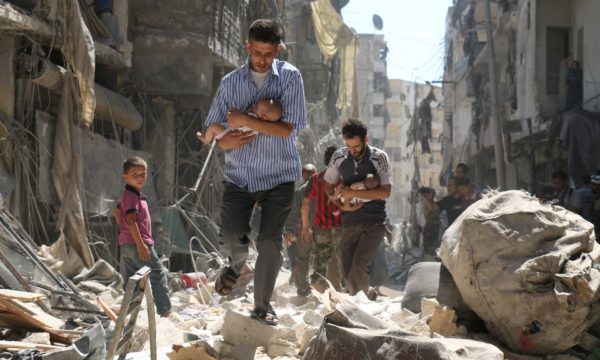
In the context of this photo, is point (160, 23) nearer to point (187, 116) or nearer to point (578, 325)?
point (187, 116)

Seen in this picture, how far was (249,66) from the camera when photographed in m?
4.98

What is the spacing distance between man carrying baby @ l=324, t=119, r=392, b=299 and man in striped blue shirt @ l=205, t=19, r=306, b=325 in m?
2.13

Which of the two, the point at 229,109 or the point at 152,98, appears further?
the point at 152,98

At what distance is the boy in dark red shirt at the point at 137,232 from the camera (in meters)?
6.64

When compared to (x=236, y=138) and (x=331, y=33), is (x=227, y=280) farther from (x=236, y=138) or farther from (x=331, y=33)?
(x=331, y=33)

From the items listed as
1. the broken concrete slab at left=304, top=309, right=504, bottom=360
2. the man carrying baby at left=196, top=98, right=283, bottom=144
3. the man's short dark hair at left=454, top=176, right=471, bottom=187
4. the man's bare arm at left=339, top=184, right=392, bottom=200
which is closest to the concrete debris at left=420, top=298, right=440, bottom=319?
the man's bare arm at left=339, top=184, right=392, bottom=200

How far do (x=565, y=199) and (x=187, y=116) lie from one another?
7303mm

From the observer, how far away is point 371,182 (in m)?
7.11

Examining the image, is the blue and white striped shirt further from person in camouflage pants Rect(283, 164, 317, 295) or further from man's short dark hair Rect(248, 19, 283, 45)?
person in camouflage pants Rect(283, 164, 317, 295)

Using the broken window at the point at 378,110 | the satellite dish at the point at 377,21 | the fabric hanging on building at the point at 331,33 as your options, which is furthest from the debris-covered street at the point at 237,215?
the broken window at the point at 378,110

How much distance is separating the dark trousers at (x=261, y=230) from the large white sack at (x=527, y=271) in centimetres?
128

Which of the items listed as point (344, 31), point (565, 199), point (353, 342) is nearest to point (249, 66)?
point (353, 342)

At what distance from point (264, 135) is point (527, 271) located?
5.88 feet

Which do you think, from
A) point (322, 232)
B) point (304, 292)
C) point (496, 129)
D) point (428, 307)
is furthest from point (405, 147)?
point (428, 307)
